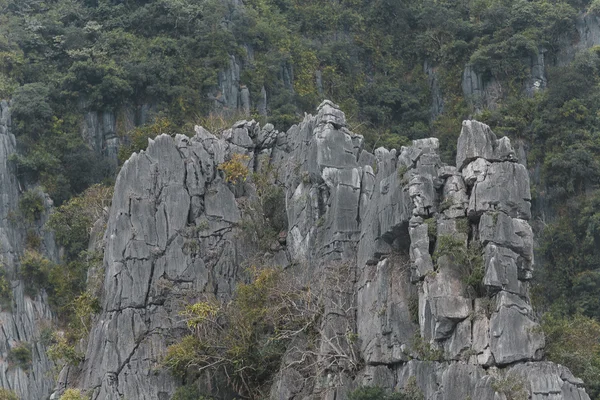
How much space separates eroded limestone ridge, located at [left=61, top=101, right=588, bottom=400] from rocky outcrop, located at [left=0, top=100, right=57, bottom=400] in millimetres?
9606

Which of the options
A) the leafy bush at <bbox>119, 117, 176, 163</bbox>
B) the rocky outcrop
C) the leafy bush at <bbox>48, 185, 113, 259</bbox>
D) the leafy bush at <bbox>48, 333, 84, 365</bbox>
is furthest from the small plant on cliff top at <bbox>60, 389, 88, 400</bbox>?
the leafy bush at <bbox>119, 117, 176, 163</bbox>

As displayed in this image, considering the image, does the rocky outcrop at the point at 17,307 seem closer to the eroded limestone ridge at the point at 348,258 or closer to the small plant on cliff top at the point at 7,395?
the small plant on cliff top at the point at 7,395

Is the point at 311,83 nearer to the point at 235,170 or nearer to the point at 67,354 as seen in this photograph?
the point at 235,170

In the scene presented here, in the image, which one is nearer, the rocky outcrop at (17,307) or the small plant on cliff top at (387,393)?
the small plant on cliff top at (387,393)

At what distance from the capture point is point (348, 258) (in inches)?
1374

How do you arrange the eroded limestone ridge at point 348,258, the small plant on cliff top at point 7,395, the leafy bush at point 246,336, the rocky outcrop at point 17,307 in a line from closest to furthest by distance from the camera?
the eroded limestone ridge at point 348,258 → the leafy bush at point 246,336 → the small plant on cliff top at point 7,395 → the rocky outcrop at point 17,307

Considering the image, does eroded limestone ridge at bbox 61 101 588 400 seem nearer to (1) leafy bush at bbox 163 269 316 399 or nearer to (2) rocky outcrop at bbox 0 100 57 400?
(1) leafy bush at bbox 163 269 316 399

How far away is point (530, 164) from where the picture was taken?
177ft

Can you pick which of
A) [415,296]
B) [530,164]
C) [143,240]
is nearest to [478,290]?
[415,296]

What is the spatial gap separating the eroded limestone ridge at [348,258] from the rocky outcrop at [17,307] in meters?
9.61

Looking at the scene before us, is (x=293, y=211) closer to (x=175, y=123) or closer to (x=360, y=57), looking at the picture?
(x=175, y=123)

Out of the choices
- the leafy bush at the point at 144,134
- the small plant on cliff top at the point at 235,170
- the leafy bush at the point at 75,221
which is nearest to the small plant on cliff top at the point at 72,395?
the small plant on cliff top at the point at 235,170

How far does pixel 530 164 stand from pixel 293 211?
1986cm

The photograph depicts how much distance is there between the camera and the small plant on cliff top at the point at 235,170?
40000 mm
